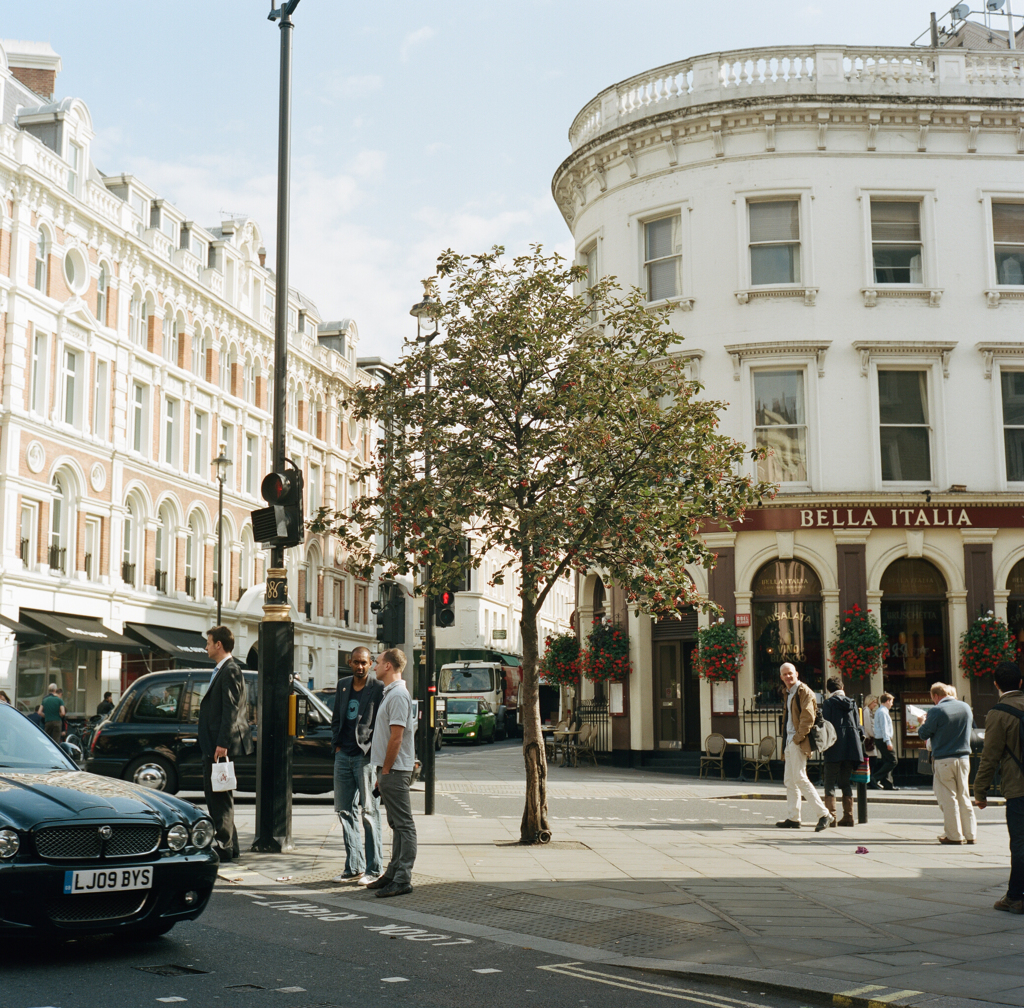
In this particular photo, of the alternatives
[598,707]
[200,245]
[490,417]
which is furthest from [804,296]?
[200,245]

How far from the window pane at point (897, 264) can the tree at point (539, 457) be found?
46.4 ft

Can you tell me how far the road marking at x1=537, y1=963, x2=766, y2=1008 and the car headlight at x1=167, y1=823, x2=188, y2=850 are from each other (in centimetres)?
214

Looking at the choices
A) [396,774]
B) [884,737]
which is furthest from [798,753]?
[884,737]

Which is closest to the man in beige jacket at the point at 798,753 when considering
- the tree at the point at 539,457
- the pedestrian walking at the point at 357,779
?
the tree at the point at 539,457

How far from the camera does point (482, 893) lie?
31.4 feet

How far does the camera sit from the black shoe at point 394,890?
9.37m

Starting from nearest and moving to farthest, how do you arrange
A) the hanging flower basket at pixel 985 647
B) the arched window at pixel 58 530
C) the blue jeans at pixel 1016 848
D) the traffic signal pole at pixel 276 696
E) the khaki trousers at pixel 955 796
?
the blue jeans at pixel 1016 848 < the traffic signal pole at pixel 276 696 < the khaki trousers at pixel 955 796 < the hanging flower basket at pixel 985 647 < the arched window at pixel 58 530

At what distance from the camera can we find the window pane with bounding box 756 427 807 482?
2553 centimetres

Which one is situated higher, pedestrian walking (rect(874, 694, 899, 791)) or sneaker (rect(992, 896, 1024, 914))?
pedestrian walking (rect(874, 694, 899, 791))

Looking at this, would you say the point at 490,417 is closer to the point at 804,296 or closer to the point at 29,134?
the point at 804,296

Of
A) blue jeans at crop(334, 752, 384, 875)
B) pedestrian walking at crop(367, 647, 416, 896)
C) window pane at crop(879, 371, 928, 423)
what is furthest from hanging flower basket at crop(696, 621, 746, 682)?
pedestrian walking at crop(367, 647, 416, 896)

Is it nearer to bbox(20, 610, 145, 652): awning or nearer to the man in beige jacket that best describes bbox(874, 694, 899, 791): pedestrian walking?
the man in beige jacket

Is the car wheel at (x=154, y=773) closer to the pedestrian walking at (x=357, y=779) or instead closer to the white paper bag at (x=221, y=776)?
the pedestrian walking at (x=357, y=779)

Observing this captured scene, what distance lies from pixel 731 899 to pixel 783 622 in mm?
A: 16282
